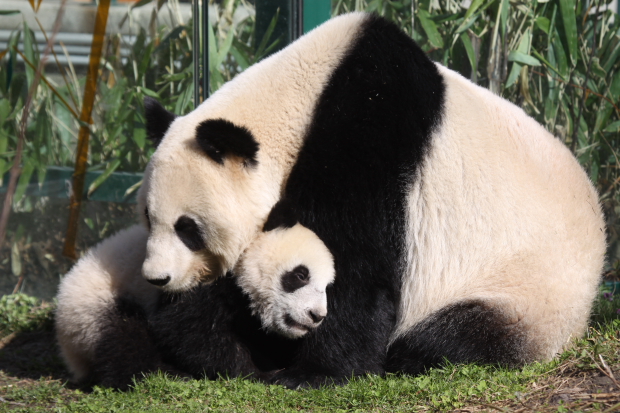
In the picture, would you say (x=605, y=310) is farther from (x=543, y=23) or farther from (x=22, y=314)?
(x=22, y=314)

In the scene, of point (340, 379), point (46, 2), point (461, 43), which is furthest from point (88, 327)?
point (461, 43)

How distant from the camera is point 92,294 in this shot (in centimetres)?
360

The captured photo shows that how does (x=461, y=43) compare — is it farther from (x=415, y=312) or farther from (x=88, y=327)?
(x=88, y=327)

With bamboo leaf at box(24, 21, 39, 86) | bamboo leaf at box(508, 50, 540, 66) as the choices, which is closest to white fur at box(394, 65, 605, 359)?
bamboo leaf at box(508, 50, 540, 66)

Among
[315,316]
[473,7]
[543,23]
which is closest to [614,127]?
[543,23]

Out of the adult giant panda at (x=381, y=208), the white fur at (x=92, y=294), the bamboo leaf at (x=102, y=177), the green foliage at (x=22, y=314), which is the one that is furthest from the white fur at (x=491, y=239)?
the bamboo leaf at (x=102, y=177)

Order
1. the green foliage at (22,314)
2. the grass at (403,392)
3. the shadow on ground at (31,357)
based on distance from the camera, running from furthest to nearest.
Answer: the green foliage at (22,314) < the shadow on ground at (31,357) < the grass at (403,392)

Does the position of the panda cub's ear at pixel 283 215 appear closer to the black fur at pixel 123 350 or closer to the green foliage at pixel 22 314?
the black fur at pixel 123 350

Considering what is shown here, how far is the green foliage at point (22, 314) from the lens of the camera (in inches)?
187

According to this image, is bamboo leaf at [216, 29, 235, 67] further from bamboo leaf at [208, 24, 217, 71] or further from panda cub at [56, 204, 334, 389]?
panda cub at [56, 204, 334, 389]

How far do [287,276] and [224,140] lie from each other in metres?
0.72

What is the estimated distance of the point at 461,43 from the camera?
18.4 ft

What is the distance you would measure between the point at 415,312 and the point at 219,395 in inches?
42.1

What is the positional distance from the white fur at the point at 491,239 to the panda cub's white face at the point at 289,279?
503mm
